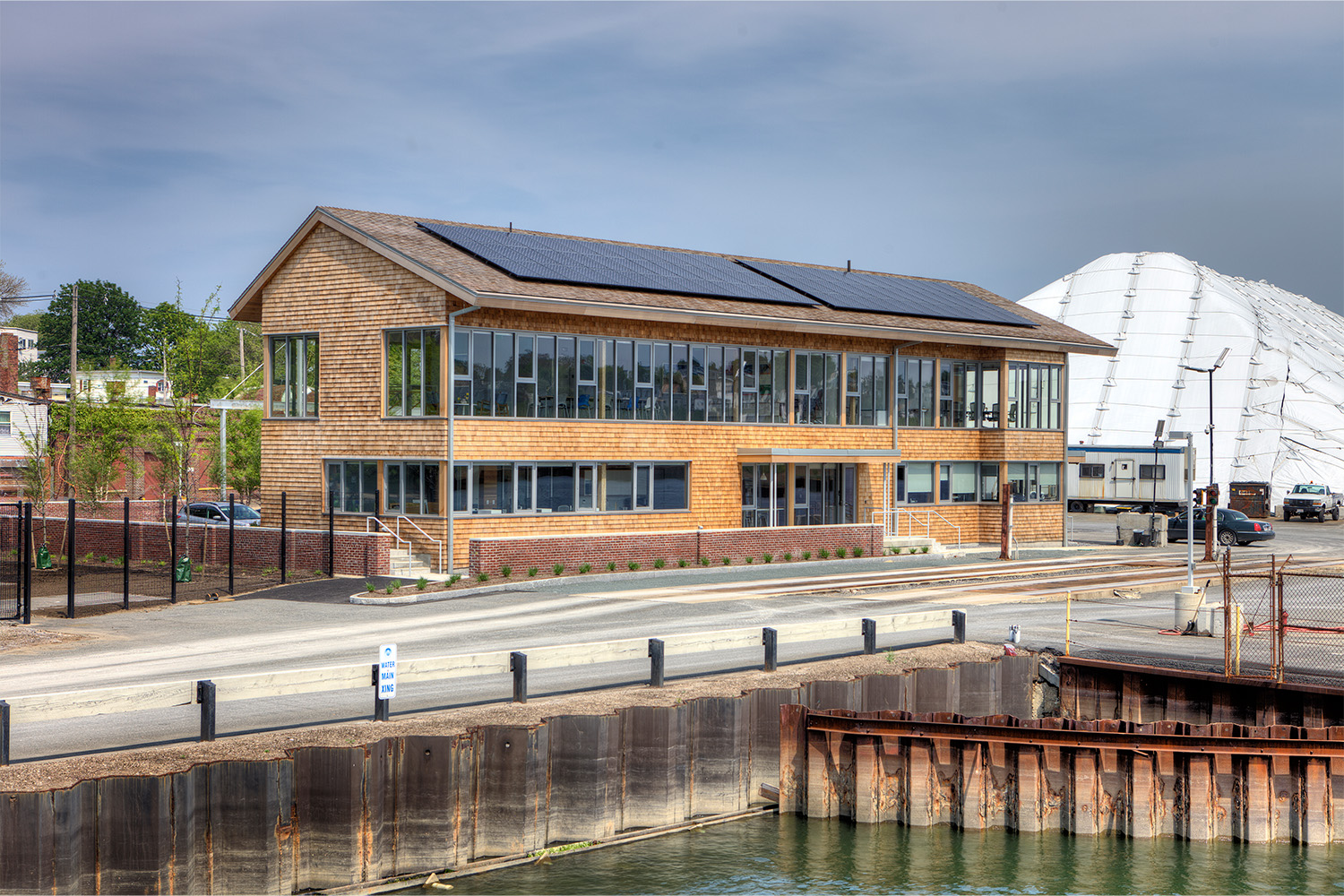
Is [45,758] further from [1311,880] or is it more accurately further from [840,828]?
[1311,880]

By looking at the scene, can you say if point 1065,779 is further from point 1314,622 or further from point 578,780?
point 1314,622

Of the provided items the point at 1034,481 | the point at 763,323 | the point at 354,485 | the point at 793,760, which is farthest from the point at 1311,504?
the point at 793,760

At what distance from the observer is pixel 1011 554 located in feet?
154

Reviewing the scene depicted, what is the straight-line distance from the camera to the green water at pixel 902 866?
1488 cm

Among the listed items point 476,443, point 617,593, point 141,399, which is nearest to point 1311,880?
point 617,593

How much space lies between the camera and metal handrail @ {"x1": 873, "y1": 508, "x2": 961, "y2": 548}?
48188mm

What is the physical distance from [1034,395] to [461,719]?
41224mm

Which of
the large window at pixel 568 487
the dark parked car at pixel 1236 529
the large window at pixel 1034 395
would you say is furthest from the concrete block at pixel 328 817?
the dark parked car at pixel 1236 529

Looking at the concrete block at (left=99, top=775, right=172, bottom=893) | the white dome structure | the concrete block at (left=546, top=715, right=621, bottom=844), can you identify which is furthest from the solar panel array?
the white dome structure

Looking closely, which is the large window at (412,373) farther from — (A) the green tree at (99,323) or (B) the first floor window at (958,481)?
(A) the green tree at (99,323)

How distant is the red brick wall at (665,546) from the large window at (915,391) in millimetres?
6561

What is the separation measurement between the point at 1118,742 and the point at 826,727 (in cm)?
404

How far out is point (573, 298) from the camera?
37.7 m

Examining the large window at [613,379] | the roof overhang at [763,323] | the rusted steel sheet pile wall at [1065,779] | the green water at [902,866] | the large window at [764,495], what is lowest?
the green water at [902,866]
